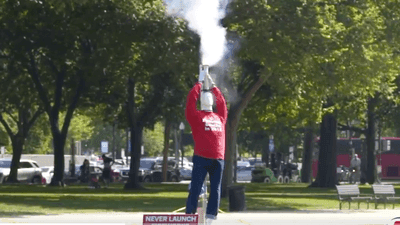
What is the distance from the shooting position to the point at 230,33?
3403cm

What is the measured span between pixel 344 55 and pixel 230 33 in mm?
3661

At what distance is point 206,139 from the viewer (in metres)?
14.8

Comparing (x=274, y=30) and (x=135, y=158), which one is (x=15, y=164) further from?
(x=274, y=30)

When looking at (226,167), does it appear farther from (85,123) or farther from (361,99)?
(85,123)

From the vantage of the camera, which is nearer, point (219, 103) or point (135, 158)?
point (219, 103)

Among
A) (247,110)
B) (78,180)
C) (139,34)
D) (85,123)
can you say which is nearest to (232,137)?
(139,34)

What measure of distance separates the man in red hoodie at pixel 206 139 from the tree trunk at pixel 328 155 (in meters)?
40.8

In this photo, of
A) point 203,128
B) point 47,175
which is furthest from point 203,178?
point 47,175

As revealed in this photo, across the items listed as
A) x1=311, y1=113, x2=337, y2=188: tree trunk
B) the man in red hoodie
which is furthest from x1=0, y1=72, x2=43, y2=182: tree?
the man in red hoodie

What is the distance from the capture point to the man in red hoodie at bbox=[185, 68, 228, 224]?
1475 centimetres

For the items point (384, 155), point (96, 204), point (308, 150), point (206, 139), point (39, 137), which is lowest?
point (96, 204)

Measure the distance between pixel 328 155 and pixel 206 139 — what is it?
41.5 m

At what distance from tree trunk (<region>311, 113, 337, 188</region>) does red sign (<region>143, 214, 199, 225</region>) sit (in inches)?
1691

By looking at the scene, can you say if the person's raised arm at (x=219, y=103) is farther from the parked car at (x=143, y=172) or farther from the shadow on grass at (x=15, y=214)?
the parked car at (x=143, y=172)
